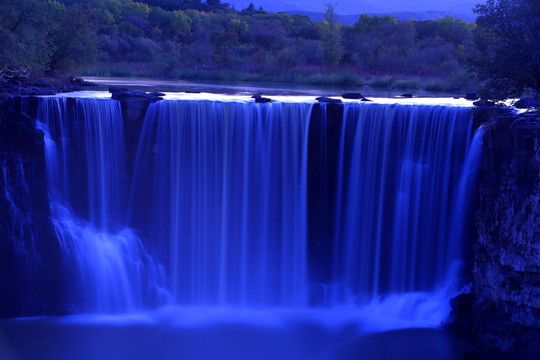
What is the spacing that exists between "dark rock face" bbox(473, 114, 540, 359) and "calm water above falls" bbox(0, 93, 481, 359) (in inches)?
49.7

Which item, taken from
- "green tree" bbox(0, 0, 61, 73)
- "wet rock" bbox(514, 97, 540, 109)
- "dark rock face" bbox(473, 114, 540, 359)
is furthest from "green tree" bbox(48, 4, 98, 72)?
"dark rock face" bbox(473, 114, 540, 359)

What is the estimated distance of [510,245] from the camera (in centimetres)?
1109

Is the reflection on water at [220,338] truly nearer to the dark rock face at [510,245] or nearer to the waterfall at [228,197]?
the waterfall at [228,197]

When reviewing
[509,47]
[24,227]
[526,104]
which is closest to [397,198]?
[509,47]

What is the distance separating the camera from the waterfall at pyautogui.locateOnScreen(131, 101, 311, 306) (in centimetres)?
1393

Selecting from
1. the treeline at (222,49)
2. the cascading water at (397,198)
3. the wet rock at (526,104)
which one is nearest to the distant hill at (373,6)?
the treeline at (222,49)

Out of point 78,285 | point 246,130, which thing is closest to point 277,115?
point 246,130

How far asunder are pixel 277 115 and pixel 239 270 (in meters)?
3.89

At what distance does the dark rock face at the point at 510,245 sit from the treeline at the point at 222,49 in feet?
21.7

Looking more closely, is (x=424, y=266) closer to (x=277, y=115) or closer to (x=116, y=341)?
(x=277, y=115)

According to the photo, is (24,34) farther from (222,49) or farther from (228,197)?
(222,49)

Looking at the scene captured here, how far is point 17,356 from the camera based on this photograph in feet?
37.6

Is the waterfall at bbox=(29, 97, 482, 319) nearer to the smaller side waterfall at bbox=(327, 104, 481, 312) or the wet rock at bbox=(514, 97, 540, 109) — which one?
the smaller side waterfall at bbox=(327, 104, 481, 312)

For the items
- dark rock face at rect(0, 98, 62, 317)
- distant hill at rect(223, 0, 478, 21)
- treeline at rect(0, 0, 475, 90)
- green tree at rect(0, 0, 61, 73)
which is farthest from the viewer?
distant hill at rect(223, 0, 478, 21)
